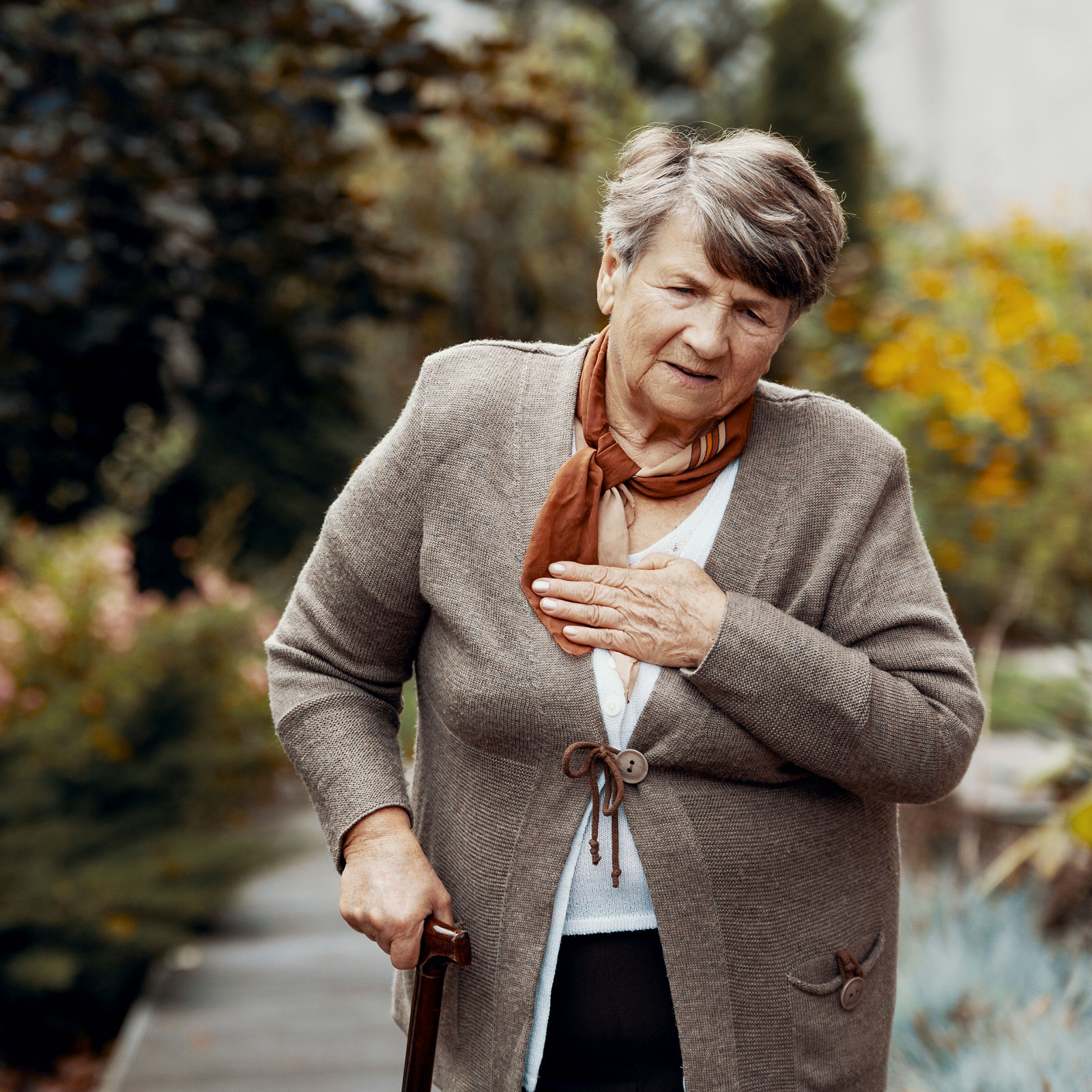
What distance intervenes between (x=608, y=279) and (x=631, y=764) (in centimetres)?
61

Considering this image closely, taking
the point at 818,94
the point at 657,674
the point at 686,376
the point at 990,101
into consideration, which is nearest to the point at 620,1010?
the point at 657,674

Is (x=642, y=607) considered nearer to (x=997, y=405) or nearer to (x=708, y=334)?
(x=708, y=334)

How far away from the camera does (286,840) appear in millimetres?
3668

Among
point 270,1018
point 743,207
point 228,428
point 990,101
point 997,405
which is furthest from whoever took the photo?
point 990,101

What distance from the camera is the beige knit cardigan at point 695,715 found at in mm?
1365

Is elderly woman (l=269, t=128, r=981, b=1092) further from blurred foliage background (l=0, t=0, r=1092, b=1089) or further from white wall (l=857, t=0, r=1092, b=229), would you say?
white wall (l=857, t=0, r=1092, b=229)

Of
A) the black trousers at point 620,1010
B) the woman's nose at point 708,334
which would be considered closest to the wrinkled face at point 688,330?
the woman's nose at point 708,334

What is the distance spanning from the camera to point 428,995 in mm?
1422

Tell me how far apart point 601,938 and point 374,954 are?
229 centimetres

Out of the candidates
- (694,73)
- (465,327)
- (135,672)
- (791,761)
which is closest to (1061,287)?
(465,327)

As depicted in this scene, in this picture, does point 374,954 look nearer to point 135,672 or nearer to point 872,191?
point 135,672

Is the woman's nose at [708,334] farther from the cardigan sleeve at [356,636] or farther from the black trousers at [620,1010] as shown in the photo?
the black trousers at [620,1010]

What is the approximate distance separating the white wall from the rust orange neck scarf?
5.23 metres

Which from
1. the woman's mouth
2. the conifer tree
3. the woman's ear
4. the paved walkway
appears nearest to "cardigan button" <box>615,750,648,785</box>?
the woman's mouth
